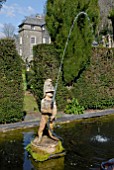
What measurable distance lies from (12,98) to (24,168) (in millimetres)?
5066

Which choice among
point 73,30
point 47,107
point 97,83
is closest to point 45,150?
point 47,107

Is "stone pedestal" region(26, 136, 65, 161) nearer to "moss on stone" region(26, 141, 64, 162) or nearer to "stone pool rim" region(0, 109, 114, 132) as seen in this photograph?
"moss on stone" region(26, 141, 64, 162)

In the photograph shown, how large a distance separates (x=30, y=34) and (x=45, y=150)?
130ft

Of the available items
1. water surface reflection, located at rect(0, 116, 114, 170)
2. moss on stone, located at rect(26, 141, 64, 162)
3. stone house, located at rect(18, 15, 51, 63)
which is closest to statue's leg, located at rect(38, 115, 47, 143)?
moss on stone, located at rect(26, 141, 64, 162)

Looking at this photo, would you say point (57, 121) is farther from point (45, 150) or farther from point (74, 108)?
point (45, 150)

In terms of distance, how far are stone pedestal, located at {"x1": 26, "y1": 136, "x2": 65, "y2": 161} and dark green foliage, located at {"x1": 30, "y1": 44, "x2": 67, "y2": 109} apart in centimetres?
580

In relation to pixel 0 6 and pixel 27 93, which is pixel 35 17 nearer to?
pixel 0 6

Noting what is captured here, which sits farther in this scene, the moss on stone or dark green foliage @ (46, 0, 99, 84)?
dark green foliage @ (46, 0, 99, 84)

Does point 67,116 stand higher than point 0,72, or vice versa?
point 0,72

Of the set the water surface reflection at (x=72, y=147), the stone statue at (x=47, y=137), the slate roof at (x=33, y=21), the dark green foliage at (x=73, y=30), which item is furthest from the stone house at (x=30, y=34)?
the stone statue at (x=47, y=137)

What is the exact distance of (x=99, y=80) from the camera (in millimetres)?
14227

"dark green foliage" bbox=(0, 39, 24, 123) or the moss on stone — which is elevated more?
"dark green foliage" bbox=(0, 39, 24, 123)

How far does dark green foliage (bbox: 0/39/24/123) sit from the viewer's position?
1045 cm

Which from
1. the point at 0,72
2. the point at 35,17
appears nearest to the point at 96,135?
the point at 0,72
